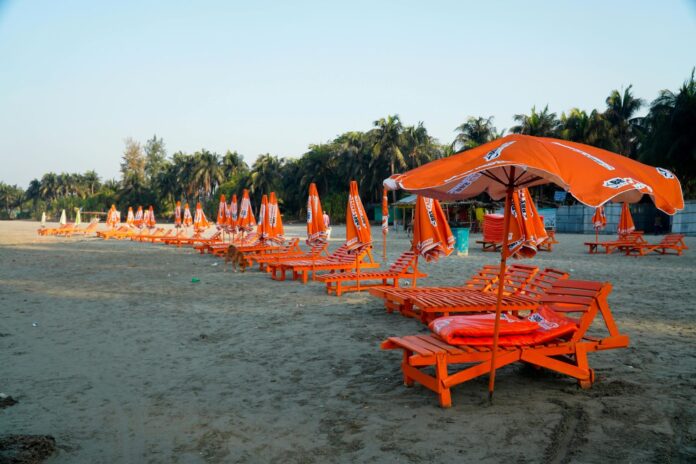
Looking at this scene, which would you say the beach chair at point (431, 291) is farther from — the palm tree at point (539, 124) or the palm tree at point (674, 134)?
the palm tree at point (539, 124)

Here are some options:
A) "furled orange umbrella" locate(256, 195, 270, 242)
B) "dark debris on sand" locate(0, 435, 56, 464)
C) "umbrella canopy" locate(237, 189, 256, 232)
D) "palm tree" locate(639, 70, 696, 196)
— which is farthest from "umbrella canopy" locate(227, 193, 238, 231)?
"palm tree" locate(639, 70, 696, 196)

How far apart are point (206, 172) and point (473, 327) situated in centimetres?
7594

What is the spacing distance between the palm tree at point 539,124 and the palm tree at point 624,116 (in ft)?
14.0

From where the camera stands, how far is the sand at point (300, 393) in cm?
349

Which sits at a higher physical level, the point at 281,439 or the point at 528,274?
the point at 528,274

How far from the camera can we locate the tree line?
1341 inches

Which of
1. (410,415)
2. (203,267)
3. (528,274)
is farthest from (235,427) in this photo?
(203,267)

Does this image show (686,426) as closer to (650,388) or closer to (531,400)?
(650,388)

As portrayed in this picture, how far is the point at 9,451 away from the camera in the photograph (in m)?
3.39

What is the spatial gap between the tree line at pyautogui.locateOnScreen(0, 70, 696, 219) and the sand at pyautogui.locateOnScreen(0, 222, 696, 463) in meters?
30.5

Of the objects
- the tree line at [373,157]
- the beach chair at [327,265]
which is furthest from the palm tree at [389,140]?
the beach chair at [327,265]

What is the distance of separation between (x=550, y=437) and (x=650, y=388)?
1.49 metres

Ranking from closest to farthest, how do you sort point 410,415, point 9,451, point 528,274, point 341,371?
point 9,451
point 410,415
point 341,371
point 528,274

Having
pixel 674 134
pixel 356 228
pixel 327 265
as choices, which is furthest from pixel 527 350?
pixel 674 134
